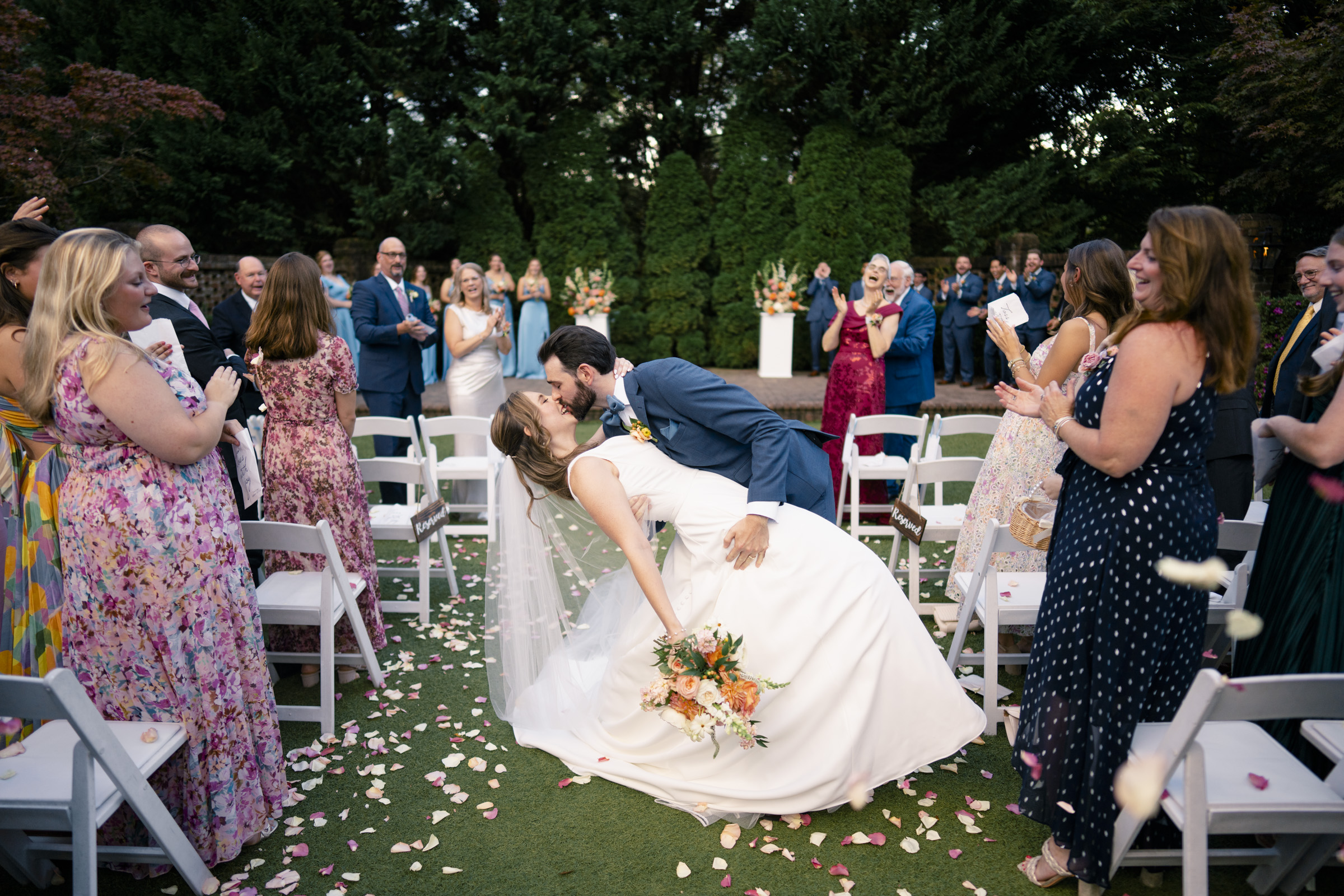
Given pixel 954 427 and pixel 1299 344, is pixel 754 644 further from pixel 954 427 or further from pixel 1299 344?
pixel 1299 344

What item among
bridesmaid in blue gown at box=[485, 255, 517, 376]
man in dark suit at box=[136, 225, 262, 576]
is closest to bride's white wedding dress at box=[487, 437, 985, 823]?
man in dark suit at box=[136, 225, 262, 576]

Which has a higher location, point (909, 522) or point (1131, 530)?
point (1131, 530)

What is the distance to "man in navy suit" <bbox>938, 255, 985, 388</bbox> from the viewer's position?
12.5 metres

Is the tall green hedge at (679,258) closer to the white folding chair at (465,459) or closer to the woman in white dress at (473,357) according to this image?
the woman in white dress at (473,357)

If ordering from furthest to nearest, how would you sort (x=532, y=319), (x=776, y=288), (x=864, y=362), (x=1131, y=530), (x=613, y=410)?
(x=532, y=319)
(x=776, y=288)
(x=864, y=362)
(x=613, y=410)
(x=1131, y=530)

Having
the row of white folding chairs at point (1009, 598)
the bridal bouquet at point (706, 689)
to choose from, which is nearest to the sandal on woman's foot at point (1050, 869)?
the row of white folding chairs at point (1009, 598)

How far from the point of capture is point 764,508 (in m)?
2.71

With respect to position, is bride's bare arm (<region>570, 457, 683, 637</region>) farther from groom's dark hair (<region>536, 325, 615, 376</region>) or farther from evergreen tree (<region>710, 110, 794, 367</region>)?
evergreen tree (<region>710, 110, 794, 367</region>)

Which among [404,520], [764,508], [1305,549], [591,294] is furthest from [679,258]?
[1305,549]

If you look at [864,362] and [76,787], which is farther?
[864,362]

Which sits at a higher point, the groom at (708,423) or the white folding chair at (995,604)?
the groom at (708,423)

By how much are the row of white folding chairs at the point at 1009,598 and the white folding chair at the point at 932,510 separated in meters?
0.57

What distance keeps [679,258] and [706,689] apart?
1301 cm

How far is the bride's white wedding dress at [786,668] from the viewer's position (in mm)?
2693
